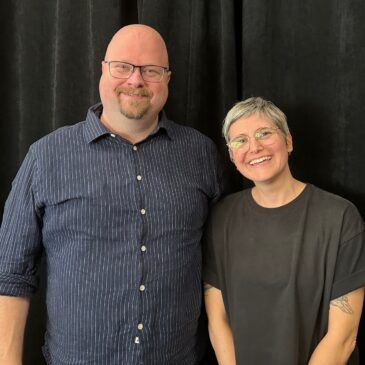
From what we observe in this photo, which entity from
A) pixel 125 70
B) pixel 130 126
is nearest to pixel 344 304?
pixel 130 126

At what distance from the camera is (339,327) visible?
1213 millimetres

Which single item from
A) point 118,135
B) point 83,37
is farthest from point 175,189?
point 83,37

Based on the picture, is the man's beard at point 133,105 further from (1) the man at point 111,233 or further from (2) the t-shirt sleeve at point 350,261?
(2) the t-shirt sleeve at point 350,261

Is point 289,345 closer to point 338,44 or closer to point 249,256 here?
point 249,256

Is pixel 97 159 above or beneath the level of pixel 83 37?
beneath

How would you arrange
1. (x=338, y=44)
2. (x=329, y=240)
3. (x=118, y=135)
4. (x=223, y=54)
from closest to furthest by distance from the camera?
(x=329, y=240)
(x=118, y=135)
(x=338, y=44)
(x=223, y=54)

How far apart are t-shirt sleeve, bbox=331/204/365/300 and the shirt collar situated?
0.62 metres

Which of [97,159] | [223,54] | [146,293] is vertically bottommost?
[146,293]

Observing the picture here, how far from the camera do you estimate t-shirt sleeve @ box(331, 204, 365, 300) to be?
1204mm

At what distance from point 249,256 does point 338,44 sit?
78 cm

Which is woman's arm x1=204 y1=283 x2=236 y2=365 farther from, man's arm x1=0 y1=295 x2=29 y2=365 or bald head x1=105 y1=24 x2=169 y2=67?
bald head x1=105 y1=24 x2=169 y2=67

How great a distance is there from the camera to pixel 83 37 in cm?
162

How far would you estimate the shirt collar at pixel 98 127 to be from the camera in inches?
51.9

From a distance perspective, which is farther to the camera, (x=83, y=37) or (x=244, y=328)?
(x=83, y=37)
